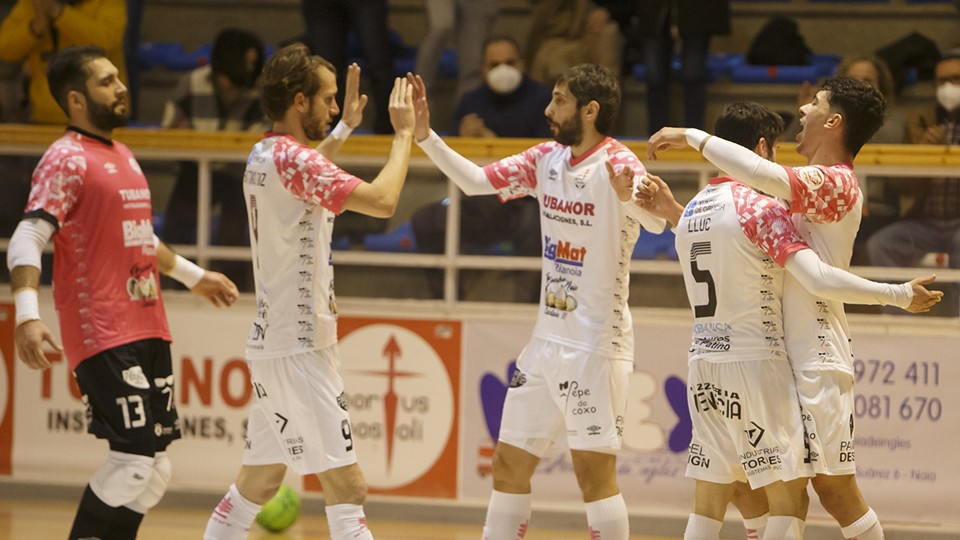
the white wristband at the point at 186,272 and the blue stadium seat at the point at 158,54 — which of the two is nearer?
the white wristband at the point at 186,272

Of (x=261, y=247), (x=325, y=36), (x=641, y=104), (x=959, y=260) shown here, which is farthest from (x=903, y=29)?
(x=261, y=247)

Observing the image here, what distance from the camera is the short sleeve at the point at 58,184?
514 cm

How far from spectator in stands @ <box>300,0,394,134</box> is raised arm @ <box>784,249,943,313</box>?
500cm

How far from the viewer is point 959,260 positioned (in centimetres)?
734

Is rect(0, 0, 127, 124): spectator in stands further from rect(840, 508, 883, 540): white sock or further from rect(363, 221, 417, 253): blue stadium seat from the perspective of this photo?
rect(840, 508, 883, 540): white sock

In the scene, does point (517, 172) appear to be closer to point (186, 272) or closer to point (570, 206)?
point (570, 206)

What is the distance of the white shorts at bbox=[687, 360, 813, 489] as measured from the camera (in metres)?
4.79

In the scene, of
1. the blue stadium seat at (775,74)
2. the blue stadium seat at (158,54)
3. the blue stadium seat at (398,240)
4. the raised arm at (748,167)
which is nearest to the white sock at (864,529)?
the raised arm at (748,167)

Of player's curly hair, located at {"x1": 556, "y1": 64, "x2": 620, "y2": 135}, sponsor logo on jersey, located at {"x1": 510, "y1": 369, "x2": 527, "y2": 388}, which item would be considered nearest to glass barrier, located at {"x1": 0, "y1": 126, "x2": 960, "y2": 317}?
player's curly hair, located at {"x1": 556, "y1": 64, "x2": 620, "y2": 135}

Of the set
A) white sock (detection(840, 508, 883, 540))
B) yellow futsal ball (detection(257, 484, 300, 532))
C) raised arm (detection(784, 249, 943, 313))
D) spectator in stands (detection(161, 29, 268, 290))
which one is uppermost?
spectator in stands (detection(161, 29, 268, 290))

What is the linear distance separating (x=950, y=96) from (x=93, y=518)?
5.76m

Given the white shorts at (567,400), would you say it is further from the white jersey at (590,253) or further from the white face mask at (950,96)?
the white face mask at (950,96)

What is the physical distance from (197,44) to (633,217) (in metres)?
7.09

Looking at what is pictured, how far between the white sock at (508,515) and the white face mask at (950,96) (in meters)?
4.27
